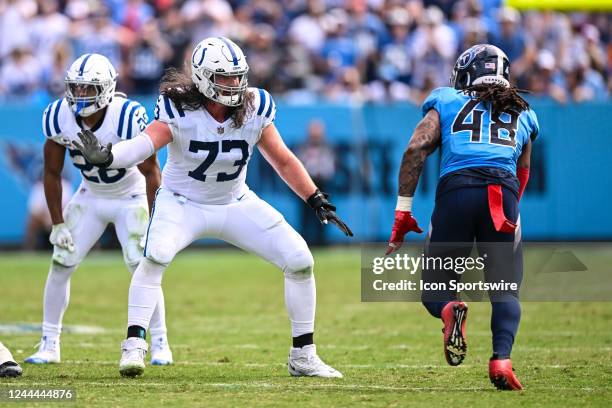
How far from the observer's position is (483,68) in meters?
6.17

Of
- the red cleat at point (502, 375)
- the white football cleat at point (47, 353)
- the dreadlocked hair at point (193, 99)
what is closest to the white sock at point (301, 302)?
the dreadlocked hair at point (193, 99)

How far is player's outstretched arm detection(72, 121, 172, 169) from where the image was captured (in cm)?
598

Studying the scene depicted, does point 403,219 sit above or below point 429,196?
below

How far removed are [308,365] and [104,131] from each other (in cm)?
208

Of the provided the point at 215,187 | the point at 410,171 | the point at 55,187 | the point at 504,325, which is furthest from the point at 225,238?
the point at 504,325

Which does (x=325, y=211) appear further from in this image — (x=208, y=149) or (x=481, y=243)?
(x=481, y=243)

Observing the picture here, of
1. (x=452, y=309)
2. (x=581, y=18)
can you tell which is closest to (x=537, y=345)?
(x=452, y=309)

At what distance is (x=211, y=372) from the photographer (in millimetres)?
6742

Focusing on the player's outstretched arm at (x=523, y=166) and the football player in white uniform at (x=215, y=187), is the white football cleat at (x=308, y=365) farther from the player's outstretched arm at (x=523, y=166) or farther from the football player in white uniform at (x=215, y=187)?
the player's outstretched arm at (x=523, y=166)

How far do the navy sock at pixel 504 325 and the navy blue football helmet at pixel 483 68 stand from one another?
3.96 ft

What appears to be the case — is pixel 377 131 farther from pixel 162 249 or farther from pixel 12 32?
pixel 162 249

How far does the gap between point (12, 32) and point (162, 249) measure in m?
11.0

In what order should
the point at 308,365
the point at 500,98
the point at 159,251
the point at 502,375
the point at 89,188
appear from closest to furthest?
the point at 502,375 < the point at 500,98 < the point at 159,251 < the point at 308,365 < the point at 89,188

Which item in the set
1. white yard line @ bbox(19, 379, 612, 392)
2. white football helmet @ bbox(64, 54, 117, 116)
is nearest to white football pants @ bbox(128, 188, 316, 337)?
white yard line @ bbox(19, 379, 612, 392)
